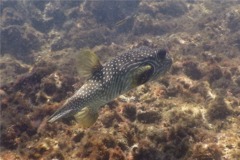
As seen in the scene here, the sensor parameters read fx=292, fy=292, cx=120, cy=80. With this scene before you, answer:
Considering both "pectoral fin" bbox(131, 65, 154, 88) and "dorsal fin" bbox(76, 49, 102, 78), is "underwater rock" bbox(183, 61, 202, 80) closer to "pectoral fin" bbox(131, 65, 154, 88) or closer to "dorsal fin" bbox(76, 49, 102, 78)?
"pectoral fin" bbox(131, 65, 154, 88)

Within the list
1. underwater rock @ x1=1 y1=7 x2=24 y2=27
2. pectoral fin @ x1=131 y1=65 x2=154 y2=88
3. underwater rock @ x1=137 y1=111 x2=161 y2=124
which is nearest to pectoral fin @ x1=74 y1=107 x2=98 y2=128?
pectoral fin @ x1=131 y1=65 x2=154 y2=88

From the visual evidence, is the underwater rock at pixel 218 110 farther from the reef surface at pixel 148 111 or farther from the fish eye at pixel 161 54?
the fish eye at pixel 161 54

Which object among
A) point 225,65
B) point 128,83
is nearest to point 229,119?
point 128,83

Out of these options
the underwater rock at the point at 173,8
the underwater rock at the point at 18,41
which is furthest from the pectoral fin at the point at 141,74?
the underwater rock at the point at 173,8

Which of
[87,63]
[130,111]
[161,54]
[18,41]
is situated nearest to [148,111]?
[130,111]

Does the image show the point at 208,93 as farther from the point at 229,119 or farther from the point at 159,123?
the point at 159,123

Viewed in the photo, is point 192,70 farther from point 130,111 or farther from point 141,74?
point 141,74
